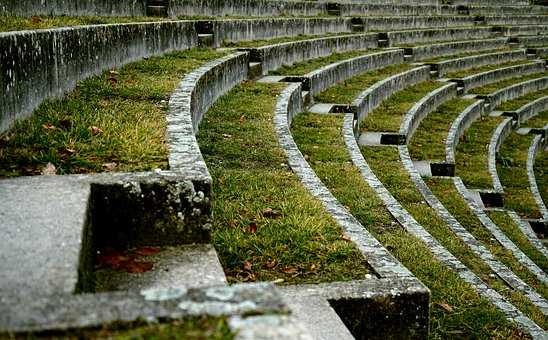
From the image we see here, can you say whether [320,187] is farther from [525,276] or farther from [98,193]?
[525,276]

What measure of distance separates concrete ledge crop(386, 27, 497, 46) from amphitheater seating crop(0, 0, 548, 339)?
5690 millimetres

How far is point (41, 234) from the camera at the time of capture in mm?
2684

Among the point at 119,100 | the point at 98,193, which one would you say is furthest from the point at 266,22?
the point at 98,193

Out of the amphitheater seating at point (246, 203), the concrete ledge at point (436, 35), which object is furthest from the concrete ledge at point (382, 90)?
the concrete ledge at point (436, 35)

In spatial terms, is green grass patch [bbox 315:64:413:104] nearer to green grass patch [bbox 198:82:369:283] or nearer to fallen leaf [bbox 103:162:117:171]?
green grass patch [bbox 198:82:369:283]

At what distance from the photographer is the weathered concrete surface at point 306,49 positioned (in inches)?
451

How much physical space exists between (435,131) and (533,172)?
203 centimetres

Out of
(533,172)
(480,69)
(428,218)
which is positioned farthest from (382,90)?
(480,69)

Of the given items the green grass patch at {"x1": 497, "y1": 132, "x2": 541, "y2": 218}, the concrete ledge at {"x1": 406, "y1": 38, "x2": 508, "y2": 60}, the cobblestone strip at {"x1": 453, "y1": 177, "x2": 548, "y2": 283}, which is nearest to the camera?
the cobblestone strip at {"x1": 453, "y1": 177, "x2": 548, "y2": 283}

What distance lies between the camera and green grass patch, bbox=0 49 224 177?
146 inches

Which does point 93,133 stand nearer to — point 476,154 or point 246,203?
point 246,203

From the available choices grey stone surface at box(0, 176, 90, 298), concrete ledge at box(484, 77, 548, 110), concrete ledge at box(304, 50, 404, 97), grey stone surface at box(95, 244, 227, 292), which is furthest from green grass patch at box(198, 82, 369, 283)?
concrete ledge at box(484, 77, 548, 110)

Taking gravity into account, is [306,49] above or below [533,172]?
above

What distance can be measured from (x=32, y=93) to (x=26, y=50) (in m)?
0.28
